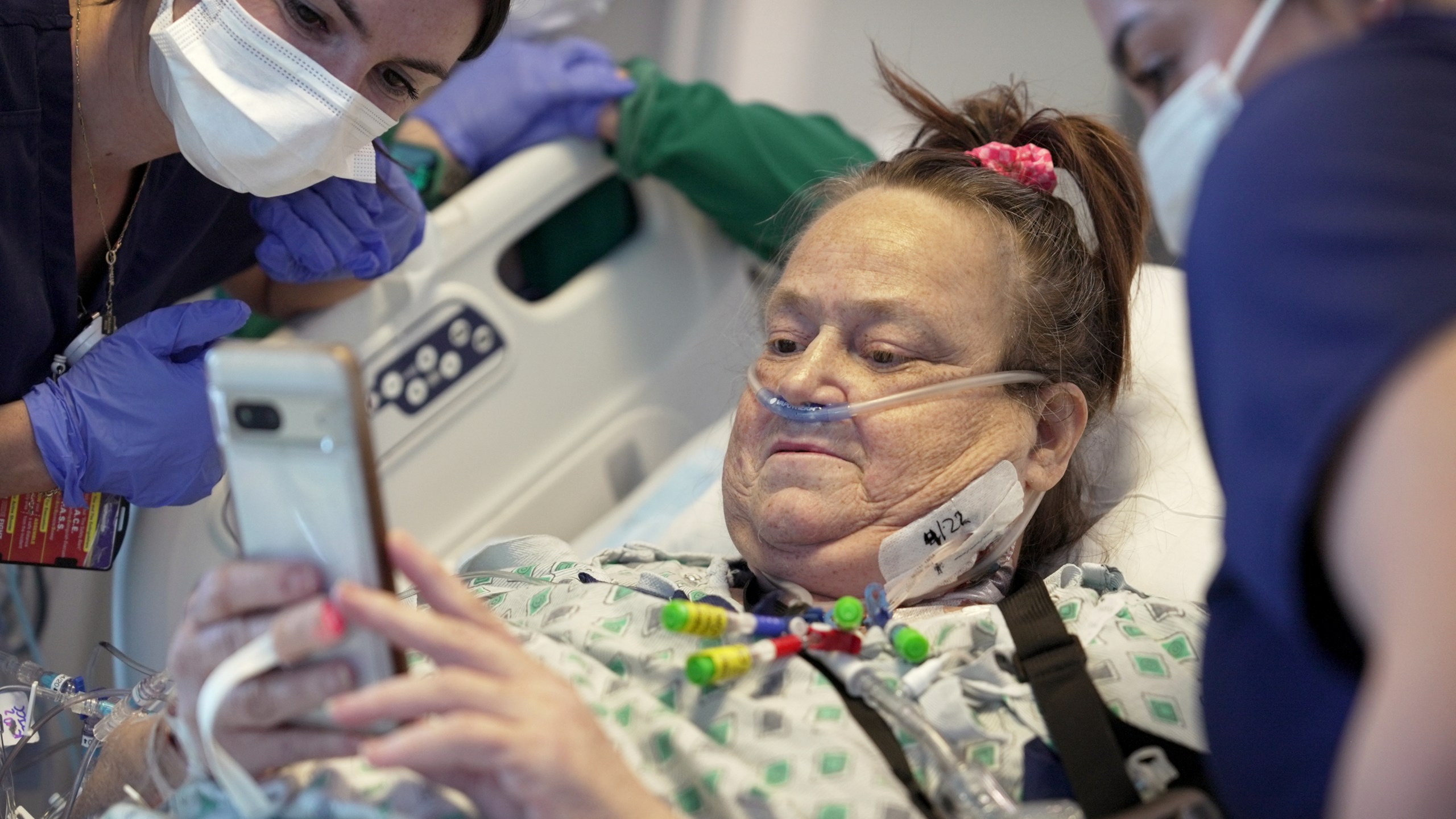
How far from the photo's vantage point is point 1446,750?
0.65 m

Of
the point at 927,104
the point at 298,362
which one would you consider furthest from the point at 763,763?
the point at 927,104

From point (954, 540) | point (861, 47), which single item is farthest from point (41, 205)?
point (861, 47)

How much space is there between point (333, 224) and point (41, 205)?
48cm

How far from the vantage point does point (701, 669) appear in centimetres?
123

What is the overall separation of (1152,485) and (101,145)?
174 cm

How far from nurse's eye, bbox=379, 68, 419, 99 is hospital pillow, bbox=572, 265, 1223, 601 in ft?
2.79

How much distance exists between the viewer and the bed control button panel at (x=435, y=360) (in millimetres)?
2395

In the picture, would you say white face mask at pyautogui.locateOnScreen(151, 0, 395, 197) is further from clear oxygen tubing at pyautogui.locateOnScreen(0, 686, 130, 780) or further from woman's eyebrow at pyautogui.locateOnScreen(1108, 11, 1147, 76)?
woman's eyebrow at pyautogui.locateOnScreen(1108, 11, 1147, 76)

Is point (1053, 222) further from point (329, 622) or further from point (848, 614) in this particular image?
point (329, 622)

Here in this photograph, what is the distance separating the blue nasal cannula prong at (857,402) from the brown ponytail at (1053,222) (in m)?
0.08

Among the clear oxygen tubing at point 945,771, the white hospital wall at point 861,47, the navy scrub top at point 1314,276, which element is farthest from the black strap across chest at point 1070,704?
the white hospital wall at point 861,47

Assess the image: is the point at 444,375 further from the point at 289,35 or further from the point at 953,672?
the point at 953,672

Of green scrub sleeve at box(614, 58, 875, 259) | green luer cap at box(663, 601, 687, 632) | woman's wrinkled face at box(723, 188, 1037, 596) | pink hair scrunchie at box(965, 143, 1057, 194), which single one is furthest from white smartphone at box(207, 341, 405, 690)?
green scrub sleeve at box(614, 58, 875, 259)

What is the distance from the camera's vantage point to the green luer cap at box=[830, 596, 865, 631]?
1320 mm
